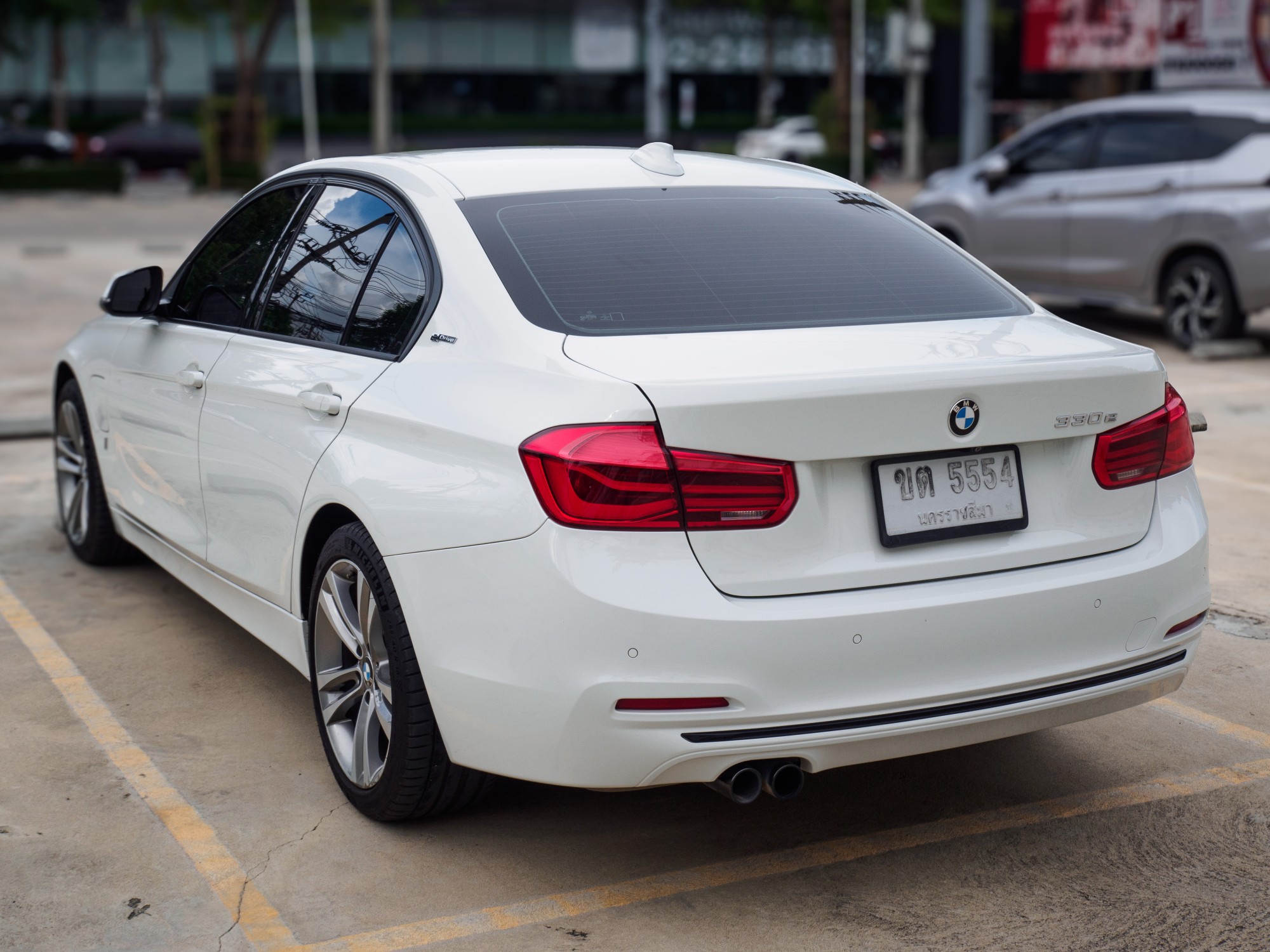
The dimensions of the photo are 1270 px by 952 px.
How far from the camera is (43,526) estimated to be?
22.8ft

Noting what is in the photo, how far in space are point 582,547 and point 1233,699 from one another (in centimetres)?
255

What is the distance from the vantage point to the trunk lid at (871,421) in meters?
3.11

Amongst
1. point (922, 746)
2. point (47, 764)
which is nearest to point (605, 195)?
point (922, 746)

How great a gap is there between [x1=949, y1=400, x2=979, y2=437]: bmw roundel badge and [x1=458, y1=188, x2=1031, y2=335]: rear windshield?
0.45m

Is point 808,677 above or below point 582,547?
below

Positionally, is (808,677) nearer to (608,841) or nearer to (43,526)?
(608,841)

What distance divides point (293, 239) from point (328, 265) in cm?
31

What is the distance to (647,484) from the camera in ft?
10.1

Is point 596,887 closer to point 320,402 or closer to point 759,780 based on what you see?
point 759,780

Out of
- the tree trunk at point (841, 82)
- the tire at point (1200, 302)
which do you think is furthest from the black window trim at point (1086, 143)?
the tree trunk at point (841, 82)

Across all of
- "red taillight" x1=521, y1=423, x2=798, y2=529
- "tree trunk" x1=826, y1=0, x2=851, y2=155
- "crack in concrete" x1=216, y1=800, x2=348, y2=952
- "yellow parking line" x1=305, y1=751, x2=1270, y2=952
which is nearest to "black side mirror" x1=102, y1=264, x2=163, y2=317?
"crack in concrete" x1=216, y1=800, x2=348, y2=952

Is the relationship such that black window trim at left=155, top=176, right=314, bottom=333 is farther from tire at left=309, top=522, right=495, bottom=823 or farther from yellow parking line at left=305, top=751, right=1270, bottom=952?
yellow parking line at left=305, top=751, right=1270, bottom=952

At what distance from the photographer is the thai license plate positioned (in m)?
3.23

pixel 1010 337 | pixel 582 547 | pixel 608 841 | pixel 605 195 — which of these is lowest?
pixel 608 841
